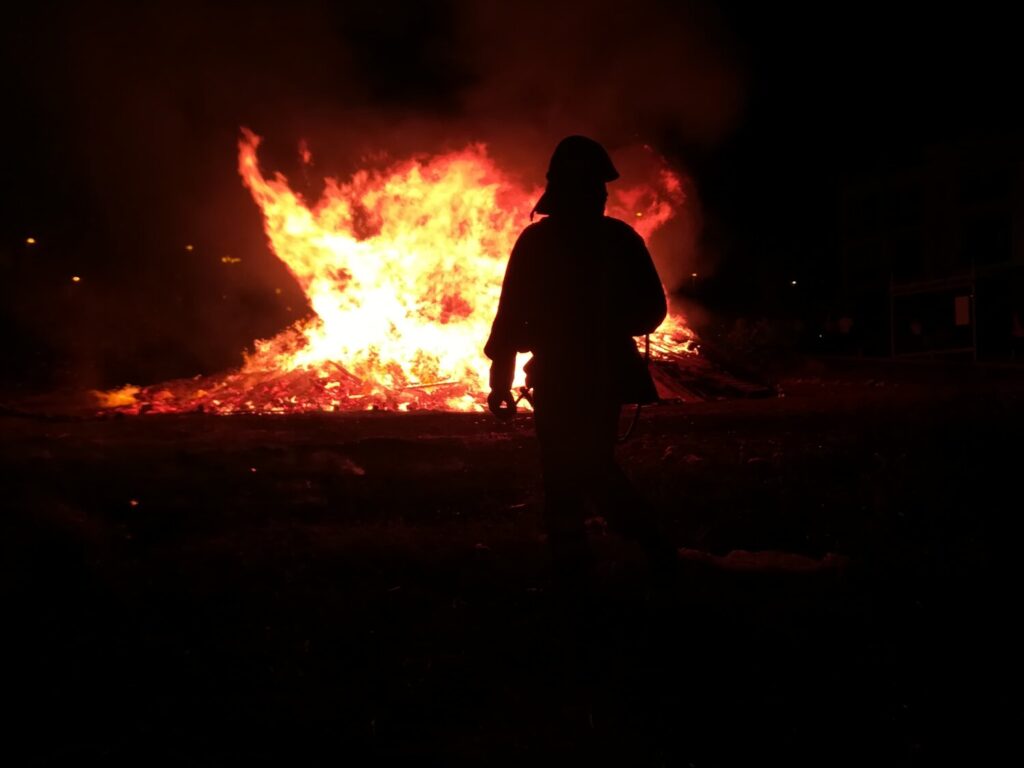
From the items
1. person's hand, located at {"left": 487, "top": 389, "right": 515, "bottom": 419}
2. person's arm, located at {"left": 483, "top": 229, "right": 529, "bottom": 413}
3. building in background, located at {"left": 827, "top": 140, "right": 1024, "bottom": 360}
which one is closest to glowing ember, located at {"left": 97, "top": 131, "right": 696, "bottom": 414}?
person's hand, located at {"left": 487, "top": 389, "right": 515, "bottom": 419}

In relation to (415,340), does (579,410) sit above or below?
below

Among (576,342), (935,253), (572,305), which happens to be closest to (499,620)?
(576,342)

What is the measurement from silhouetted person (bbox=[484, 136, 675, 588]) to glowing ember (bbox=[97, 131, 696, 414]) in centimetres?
816

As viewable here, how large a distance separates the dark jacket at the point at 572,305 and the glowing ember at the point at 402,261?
26.7 ft

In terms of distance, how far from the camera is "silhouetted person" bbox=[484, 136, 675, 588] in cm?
341

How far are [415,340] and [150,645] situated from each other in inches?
378

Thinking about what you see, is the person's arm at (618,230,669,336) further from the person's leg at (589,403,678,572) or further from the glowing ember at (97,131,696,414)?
the glowing ember at (97,131,696,414)

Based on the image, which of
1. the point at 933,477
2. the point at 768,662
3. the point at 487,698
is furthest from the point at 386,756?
the point at 933,477

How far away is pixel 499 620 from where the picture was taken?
3.18 m

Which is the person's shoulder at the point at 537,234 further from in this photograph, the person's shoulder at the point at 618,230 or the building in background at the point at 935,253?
the building in background at the point at 935,253

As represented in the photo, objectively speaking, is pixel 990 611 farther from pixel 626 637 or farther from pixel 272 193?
pixel 272 193

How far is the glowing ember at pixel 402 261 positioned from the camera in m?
11.9

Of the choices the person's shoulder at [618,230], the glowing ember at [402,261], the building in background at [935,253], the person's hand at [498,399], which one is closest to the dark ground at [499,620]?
the person's hand at [498,399]

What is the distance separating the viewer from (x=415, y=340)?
40.8 feet
